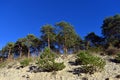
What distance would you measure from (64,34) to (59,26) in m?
1.83

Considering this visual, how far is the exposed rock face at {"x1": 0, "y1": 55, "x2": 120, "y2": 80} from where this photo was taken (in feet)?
72.5

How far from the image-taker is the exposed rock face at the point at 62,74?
2210 cm

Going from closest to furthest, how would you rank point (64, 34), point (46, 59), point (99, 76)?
point (99, 76) → point (46, 59) → point (64, 34)

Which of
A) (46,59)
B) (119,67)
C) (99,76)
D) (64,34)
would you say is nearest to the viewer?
(99,76)

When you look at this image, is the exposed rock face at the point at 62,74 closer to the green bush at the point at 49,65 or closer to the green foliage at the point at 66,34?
the green bush at the point at 49,65

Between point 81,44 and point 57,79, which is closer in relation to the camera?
A: point 57,79

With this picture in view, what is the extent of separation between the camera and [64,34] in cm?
3988

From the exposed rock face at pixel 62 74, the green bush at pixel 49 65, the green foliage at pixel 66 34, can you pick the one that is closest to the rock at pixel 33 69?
the exposed rock face at pixel 62 74

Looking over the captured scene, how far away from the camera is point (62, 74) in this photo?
940 inches

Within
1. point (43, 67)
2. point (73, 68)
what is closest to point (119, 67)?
point (73, 68)

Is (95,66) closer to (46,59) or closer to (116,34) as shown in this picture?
(46,59)

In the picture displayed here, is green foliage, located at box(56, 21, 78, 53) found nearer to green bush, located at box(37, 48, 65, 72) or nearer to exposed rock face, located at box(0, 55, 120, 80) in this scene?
exposed rock face, located at box(0, 55, 120, 80)

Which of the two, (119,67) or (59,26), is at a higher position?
(59,26)

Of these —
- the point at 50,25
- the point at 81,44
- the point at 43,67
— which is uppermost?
the point at 50,25
